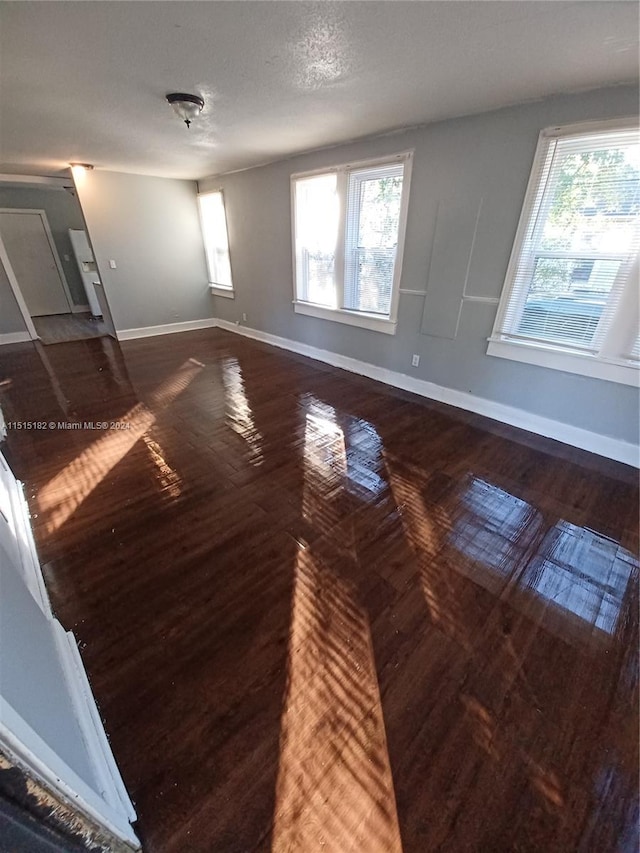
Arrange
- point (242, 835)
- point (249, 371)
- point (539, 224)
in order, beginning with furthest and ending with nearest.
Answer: point (249, 371), point (539, 224), point (242, 835)

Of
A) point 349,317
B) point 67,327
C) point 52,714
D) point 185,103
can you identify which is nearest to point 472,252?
point 349,317

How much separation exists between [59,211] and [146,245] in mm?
3135

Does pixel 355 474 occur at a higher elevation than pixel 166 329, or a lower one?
lower

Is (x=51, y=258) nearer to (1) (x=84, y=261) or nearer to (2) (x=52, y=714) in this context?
(1) (x=84, y=261)

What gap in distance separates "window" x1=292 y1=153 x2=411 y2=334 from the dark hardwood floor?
1.78m

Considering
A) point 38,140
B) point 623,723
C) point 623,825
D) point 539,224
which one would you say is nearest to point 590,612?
point 623,723

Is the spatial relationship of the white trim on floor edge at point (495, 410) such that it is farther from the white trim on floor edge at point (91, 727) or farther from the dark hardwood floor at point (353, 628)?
the white trim on floor edge at point (91, 727)

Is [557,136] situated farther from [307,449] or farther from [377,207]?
[307,449]

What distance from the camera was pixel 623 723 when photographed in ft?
3.95

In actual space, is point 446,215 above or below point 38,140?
below

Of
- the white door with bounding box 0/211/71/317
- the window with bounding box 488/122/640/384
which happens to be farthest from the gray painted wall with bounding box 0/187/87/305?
the window with bounding box 488/122/640/384

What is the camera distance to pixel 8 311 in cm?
536

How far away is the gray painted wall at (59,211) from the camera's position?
6.44m

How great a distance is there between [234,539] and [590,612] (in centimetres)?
174
